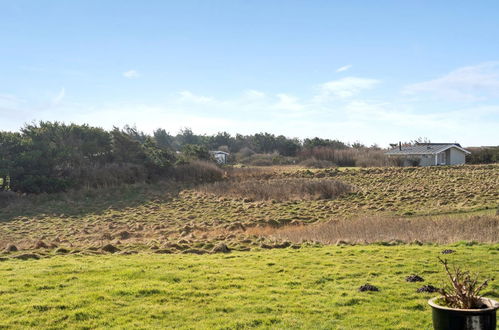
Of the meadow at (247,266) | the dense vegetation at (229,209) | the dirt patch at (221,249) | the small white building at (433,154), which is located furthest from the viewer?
the small white building at (433,154)

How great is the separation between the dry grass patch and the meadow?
4.51m

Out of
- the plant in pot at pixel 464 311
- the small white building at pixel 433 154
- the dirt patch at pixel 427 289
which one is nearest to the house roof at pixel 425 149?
the small white building at pixel 433 154

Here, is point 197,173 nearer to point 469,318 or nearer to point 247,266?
point 247,266

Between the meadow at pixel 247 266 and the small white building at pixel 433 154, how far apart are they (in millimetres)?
31835

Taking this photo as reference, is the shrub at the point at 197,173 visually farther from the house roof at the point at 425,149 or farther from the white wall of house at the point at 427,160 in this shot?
the house roof at the point at 425,149

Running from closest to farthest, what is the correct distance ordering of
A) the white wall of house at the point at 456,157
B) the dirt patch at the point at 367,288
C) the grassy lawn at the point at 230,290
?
the grassy lawn at the point at 230,290 < the dirt patch at the point at 367,288 < the white wall of house at the point at 456,157

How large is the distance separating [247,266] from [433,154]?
56.1 m

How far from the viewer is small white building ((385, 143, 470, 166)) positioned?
6309 cm

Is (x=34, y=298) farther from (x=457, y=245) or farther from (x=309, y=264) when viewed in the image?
(x=457, y=245)

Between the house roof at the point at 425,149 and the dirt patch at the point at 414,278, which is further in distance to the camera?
the house roof at the point at 425,149

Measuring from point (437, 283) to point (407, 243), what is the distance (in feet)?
21.0

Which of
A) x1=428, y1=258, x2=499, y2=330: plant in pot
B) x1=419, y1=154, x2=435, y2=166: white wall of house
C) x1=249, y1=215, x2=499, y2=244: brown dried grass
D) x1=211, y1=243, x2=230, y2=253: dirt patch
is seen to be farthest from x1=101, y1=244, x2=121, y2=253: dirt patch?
x1=419, y1=154, x2=435, y2=166: white wall of house

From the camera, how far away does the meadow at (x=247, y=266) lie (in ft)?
26.7

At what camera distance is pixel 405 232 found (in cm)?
1834
